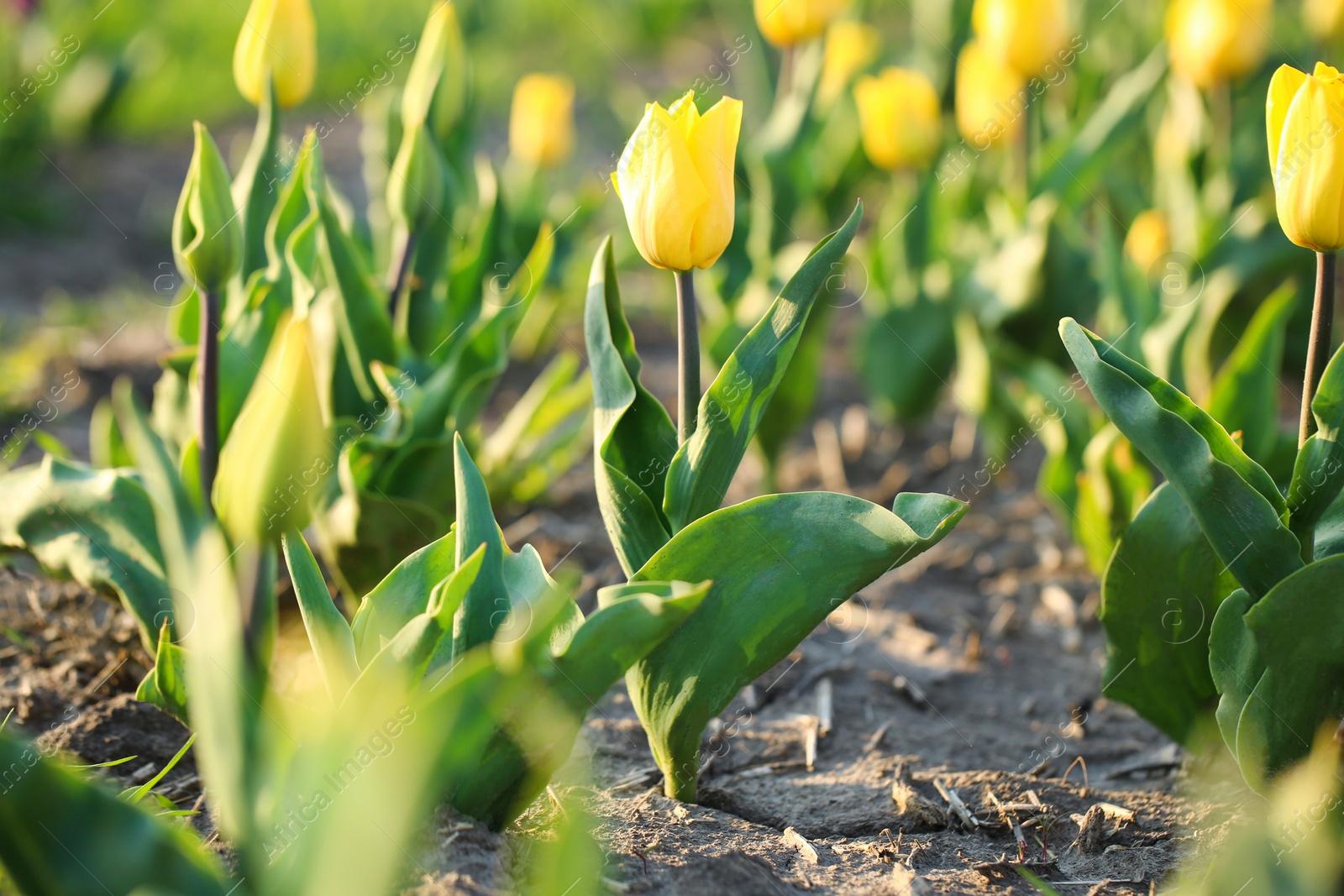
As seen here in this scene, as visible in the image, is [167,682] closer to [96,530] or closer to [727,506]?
[96,530]

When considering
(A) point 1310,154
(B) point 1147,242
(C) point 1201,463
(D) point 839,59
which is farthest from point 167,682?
(D) point 839,59

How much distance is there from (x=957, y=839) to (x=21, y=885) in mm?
1120

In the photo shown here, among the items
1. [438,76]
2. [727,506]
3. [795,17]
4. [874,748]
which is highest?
[438,76]

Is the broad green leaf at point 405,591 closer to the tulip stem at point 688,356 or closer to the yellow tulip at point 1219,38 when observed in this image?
the tulip stem at point 688,356

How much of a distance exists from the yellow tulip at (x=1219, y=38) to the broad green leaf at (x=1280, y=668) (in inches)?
63.3

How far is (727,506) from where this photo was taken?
2.46 metres

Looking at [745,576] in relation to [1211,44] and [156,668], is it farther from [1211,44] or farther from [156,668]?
[1211,44]

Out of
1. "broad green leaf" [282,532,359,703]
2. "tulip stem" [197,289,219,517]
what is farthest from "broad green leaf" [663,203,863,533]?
"tulip stem" [197,289,219,517]

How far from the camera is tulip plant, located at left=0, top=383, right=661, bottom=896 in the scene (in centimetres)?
94

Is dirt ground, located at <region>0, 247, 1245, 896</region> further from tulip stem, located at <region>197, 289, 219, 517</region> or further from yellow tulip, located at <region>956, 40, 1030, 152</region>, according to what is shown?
yellow tulip, located at <region>956, 40, 1030, 152</region>

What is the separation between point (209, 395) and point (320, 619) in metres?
0.59

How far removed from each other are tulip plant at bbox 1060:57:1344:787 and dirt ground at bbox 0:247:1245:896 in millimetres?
234

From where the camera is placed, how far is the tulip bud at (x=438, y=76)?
82.8 inches

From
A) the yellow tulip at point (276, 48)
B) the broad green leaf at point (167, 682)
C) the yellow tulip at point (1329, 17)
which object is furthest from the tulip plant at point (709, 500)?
the yellow tulip at point (1329, 17)
